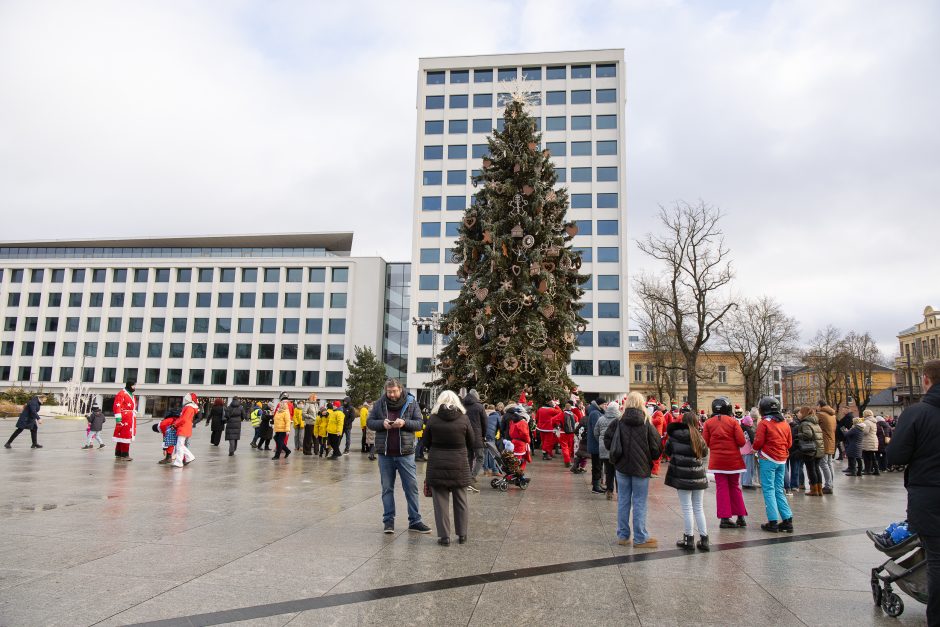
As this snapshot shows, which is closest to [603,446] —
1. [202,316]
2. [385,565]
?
[385,565]

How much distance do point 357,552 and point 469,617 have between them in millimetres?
2273

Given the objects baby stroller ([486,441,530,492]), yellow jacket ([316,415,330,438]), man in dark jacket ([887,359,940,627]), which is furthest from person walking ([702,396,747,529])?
yellow jacket ([316,415,330,438])

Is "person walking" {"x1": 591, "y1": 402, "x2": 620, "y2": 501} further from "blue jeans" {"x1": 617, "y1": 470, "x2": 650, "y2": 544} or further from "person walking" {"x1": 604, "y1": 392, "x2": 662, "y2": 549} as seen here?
"blue jeans" {"x1": 617, "y1": 470, "x2": 650, "y2": 544}

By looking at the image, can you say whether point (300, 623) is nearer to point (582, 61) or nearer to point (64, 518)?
point (64, 518)

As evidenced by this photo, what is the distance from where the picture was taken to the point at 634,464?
7.16 meters

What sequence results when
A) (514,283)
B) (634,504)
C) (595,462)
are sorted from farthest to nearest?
(514,283)
(595,462)
(634,504)

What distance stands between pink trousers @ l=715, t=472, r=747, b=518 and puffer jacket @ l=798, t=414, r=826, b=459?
4578mm

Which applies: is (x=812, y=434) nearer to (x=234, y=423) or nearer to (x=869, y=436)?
(x=869, y=436)

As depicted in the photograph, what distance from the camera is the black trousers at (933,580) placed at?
420cm

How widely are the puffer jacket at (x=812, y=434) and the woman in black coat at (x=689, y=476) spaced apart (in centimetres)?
620

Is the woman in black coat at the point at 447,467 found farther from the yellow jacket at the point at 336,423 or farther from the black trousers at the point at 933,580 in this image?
the yellow jacket at the point at 336,423

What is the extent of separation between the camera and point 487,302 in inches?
842

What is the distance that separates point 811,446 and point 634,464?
6883mm

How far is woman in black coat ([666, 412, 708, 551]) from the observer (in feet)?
23.1
